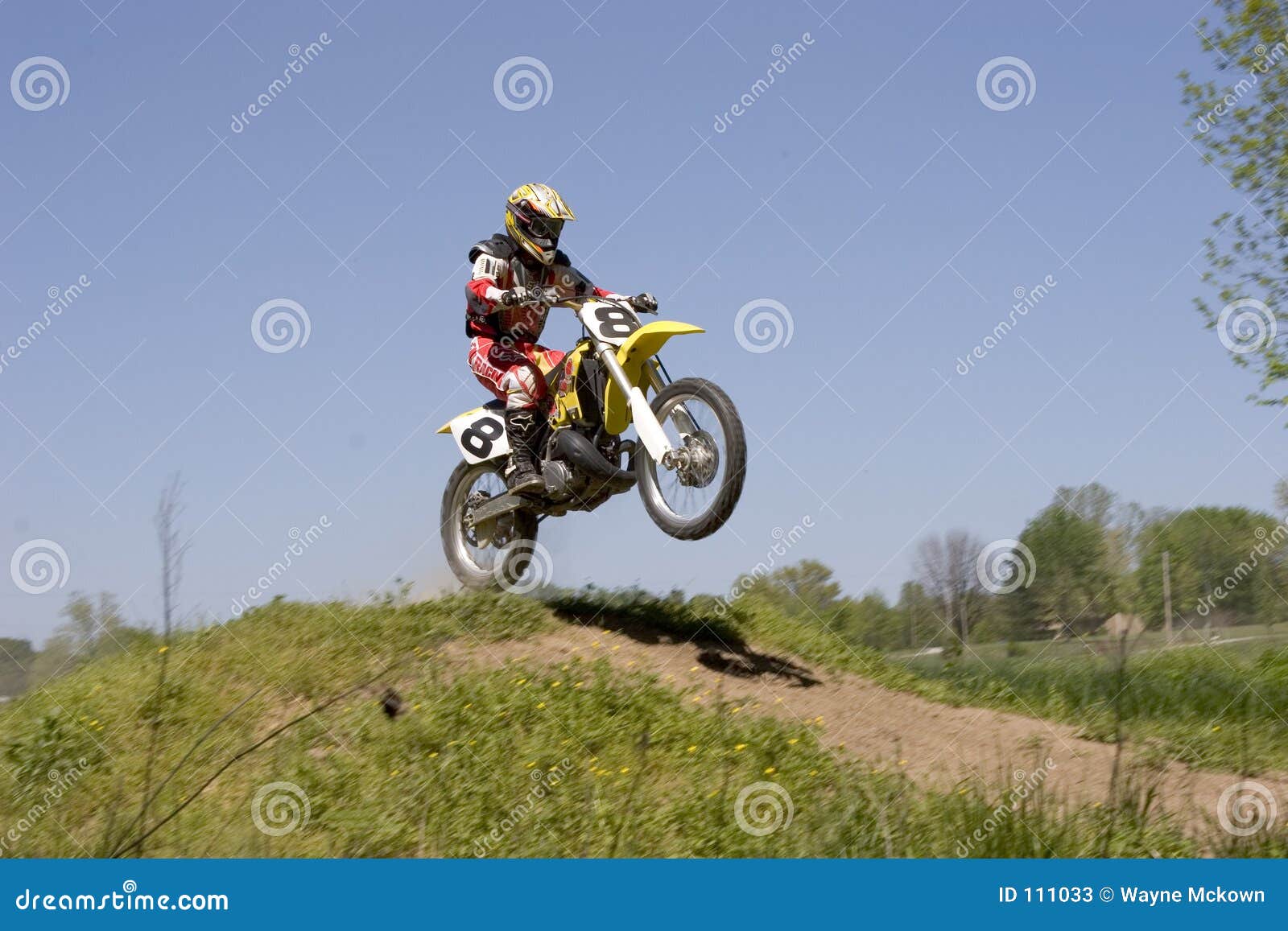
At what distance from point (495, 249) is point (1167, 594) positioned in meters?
6.59

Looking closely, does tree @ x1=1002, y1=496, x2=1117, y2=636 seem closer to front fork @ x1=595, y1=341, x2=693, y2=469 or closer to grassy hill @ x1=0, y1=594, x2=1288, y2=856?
grassy hill @ x1=0, y1=594, x2=1288, y2=856

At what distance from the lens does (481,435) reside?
33.6 feet

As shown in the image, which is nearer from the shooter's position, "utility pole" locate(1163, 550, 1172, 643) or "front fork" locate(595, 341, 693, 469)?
"front fork" locate(595, 341, 693, 469)

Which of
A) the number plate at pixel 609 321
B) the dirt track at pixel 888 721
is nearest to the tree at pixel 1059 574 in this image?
the dirt track at pixel 888 721

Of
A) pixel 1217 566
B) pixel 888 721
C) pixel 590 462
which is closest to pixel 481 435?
pixel 590 462

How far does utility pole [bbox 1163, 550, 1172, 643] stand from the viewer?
32.6 ft

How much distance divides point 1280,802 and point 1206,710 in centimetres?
330

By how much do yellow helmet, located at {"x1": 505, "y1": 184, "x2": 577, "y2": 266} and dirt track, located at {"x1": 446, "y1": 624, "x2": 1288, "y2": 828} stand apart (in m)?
3.08

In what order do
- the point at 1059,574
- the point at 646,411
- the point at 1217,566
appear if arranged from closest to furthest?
1. the point at 646,411
2. the point at 1217,566
3. the point at 1059,574

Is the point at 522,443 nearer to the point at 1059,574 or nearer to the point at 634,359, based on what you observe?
the point at 634,359

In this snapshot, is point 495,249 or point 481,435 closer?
point 495,249

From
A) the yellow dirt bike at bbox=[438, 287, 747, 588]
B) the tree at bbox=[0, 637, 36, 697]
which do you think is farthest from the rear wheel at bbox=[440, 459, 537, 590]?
the tree at bbox=[0, 637, 36, 697]

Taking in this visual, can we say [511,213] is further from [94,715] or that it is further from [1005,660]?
[1005,660]

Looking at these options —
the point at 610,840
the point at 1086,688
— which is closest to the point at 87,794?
the point at 610,840
